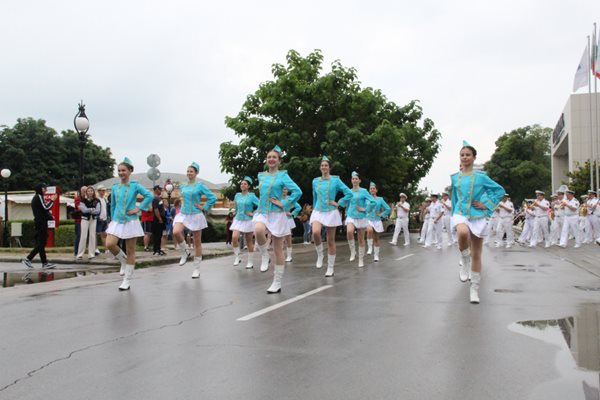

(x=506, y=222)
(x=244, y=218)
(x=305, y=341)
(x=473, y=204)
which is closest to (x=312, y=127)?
(x=506, y=222)

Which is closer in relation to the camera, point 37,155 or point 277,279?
point 277,279

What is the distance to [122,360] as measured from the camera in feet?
17.1

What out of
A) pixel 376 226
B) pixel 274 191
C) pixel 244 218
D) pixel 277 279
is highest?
pixel 274 191

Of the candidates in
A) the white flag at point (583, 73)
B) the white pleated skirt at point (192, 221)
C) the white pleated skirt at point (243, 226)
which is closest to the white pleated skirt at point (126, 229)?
the white pleated skirt at point (192, 221)

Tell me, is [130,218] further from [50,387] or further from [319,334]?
[50,387]

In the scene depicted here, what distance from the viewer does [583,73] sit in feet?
122

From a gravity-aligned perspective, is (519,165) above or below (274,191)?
above

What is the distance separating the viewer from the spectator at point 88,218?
53.1 feet

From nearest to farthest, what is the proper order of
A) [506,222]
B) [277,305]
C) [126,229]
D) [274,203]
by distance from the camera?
[277,305]
[274,203]
[126,229]
[506,222]

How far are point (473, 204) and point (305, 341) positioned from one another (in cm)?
384

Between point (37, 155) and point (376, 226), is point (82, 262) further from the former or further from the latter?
point (37, 155)

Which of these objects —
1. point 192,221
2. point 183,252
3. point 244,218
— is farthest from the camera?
point 244,218

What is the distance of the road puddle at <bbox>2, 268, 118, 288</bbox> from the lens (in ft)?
38.8

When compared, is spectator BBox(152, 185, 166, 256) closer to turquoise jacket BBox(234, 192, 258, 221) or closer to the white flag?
turquoise jacket BBox(234, 192, 258, 221)
